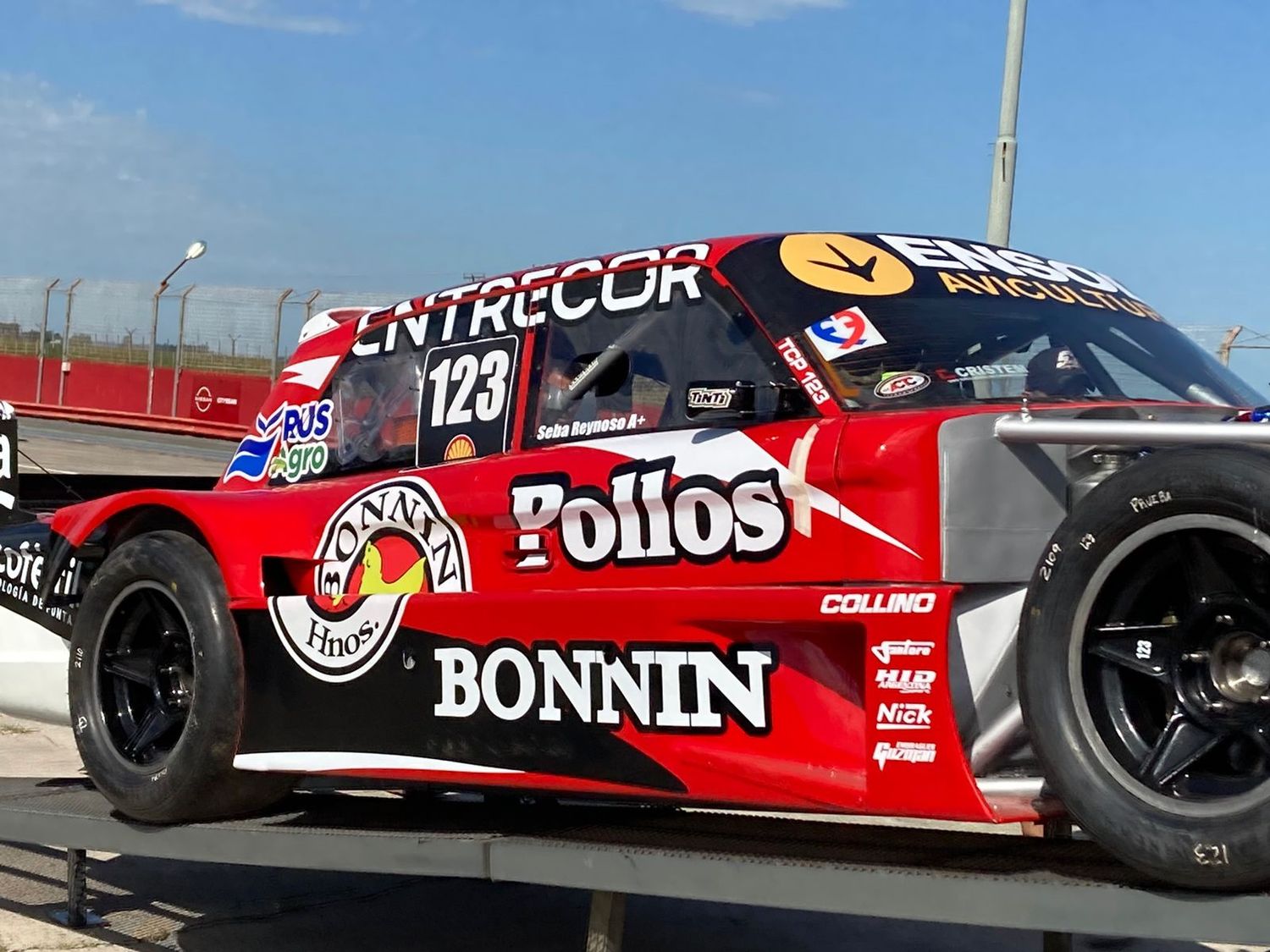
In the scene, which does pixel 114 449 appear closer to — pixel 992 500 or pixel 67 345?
pixel 67 345

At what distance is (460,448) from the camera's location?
4586mm

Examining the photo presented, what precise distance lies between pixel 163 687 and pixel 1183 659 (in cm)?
317

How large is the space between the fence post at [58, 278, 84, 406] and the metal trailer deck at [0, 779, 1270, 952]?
2641 centimetres

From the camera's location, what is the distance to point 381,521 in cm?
456

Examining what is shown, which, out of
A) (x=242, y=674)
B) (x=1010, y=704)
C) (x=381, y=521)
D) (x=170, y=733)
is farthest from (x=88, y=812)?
(x=1010, y=704)

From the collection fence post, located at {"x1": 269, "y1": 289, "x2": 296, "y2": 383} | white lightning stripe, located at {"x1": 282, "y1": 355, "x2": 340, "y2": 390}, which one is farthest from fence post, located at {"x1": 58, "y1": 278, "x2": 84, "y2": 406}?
white lightning stripe, located at {"x1": 282, "y1": 355, "x2": 340, "y2": 390}

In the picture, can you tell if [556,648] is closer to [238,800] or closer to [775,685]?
[775,685]

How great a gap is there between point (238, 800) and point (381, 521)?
99 cm

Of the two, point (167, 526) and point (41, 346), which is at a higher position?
point (41, 346)

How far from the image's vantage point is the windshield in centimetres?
378

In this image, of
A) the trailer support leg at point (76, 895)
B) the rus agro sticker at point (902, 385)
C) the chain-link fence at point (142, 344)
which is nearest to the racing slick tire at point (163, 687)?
the trailer support leg at point (76, 895)

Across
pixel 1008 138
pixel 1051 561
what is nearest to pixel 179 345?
pixel 1008 138

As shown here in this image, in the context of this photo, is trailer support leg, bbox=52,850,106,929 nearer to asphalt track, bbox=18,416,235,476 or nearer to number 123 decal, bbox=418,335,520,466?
number 123 decal, bbox=418,335,520,466

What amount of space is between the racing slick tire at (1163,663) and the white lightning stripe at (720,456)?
1.30 ft
